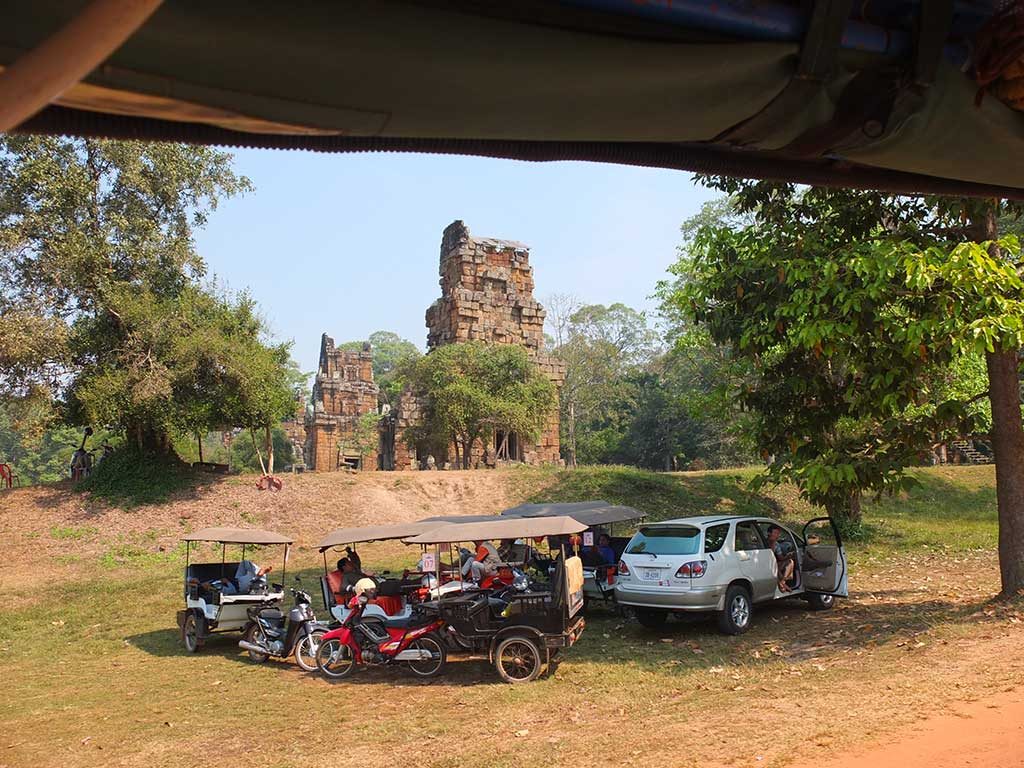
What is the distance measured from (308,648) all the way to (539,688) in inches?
132

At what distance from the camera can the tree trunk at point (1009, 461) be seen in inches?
448

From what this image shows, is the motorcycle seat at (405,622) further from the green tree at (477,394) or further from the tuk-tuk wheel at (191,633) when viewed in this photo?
the green tree at (477,394)

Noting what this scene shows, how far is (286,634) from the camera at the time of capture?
10.9 meters

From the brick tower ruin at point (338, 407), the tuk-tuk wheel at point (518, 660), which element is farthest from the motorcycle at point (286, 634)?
the brick tower ruin at point (338, 407)

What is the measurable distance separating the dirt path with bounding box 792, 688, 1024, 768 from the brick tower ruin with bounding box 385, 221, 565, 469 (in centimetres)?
2519

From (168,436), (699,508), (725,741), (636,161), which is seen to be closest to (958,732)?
(725,741)

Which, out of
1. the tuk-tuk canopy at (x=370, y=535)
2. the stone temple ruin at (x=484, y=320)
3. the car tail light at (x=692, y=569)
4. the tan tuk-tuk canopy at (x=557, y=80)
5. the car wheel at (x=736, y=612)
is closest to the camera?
the tan tuk-tuk canopy at (x=557, y=80)

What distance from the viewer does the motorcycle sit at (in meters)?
10.7

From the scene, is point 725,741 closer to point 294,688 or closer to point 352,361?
point 294,688

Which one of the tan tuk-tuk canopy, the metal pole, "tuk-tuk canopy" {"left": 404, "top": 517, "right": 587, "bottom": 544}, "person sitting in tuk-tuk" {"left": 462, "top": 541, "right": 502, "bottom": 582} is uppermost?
the tan tuk-tuk canopy

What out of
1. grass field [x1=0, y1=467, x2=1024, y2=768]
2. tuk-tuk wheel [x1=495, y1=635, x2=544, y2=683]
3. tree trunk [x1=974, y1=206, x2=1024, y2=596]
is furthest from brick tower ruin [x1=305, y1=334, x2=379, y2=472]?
tree trunk [x1=974, y1=206, x2=1024, y2=596]

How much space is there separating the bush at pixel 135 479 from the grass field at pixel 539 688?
4776 millimetres

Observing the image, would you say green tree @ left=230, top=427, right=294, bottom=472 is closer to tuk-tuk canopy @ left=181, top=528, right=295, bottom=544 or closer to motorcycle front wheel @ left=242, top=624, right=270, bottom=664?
tuk-tuk canopy @ left=181, top=528, right=295, bottom=544

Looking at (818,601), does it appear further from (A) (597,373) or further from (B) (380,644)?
(A) (597,373)
